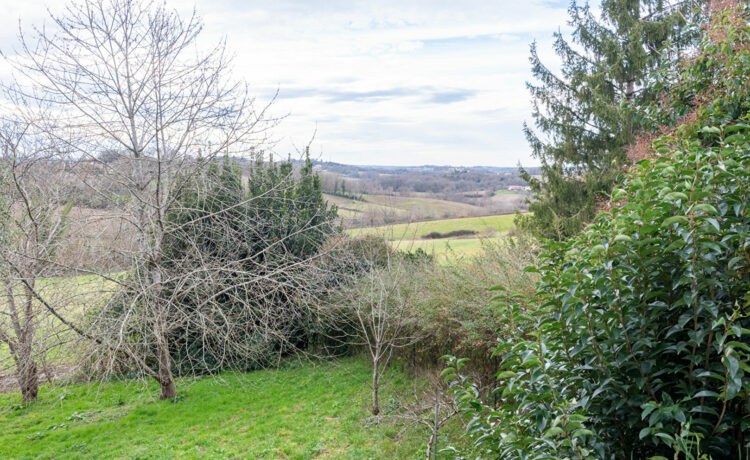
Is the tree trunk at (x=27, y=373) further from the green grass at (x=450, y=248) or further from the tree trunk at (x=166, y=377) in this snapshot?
the green grass at (x=450, y=248)

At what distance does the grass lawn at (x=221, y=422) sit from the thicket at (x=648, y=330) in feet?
16.0

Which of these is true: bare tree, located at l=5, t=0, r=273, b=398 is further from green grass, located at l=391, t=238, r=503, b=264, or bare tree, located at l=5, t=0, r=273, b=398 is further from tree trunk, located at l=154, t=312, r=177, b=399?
green grass, located at l=391, t=238, r=503, b=264

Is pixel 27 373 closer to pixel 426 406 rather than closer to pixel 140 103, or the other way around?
pixel 140 103

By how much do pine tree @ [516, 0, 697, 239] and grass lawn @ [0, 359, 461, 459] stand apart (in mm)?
9215

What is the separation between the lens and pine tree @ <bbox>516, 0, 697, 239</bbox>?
14406 mm

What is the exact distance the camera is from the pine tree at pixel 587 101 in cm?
1441

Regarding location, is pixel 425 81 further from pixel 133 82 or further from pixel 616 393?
pixel 616 393

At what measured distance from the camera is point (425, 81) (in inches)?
715

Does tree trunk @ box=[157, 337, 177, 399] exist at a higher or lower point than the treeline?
lower

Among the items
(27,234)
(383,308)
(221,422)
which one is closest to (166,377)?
(221,422)

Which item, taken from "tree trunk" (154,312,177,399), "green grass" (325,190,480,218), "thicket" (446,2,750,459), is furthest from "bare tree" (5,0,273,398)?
"thicket" (446,2,750,459)

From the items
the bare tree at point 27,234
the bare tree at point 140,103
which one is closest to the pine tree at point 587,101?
the bare tree at point 140,103

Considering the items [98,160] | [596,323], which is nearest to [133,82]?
[98,160]

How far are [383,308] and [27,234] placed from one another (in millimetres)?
6945
